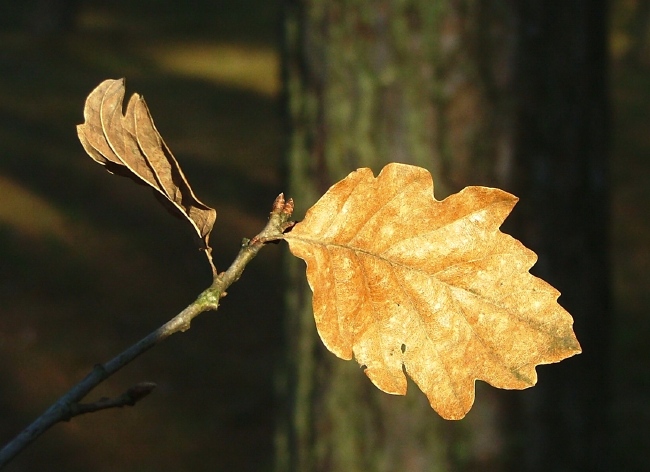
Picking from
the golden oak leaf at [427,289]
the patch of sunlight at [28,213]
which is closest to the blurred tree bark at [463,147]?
the golden oak leaf at [427,289]

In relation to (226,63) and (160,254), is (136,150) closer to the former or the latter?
(160,254)

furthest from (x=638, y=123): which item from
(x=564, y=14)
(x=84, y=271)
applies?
(x=564, y=14)

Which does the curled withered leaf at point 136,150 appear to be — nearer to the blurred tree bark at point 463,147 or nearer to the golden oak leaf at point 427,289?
the golden oak leaf at point 427,289

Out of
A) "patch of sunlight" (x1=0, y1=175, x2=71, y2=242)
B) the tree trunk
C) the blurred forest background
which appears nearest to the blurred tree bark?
the tree trunk

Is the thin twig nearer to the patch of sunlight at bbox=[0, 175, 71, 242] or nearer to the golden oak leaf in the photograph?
the golden oak leaf

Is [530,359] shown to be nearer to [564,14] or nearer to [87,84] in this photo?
[564,14]

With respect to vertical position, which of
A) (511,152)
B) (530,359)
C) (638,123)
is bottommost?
(638,123)

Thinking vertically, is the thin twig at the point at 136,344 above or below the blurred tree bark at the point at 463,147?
above
